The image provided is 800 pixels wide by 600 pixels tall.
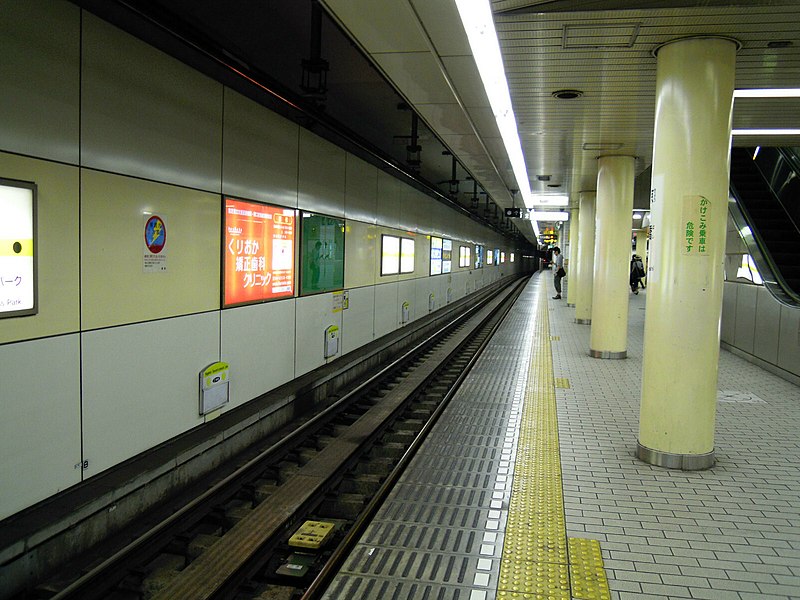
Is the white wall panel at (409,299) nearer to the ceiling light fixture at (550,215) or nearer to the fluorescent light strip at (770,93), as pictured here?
the fluorescent light strip at (770,93)

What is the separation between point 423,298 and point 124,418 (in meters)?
10.6

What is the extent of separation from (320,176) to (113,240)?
3.99 meters

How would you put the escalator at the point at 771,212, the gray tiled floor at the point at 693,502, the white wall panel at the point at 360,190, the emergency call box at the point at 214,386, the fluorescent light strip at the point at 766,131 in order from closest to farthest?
the gray tiled floor at the point at 693,502
the emergency call box at the point at 214,386
the fluorescent light strip at the point at 766,131
the white wall panel at the point at 360,190
the escalator at the point at 771,212

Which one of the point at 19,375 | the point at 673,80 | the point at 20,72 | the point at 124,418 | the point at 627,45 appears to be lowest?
the point at 124,418

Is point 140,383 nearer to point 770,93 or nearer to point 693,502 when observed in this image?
point 693,502

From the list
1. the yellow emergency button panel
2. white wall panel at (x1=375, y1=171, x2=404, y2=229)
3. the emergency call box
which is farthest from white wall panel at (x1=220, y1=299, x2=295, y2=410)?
white wall panel at (x1=375, y1=171, x2=404, y2=229)

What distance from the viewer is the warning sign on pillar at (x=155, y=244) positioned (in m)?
4.41

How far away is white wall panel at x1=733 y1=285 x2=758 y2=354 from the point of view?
957 centimetres

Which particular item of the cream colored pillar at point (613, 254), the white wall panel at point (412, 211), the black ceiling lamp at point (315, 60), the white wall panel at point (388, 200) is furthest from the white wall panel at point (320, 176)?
the cream colored pillar at point (613, 254)

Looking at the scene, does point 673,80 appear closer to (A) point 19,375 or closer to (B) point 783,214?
(A) point 19,375

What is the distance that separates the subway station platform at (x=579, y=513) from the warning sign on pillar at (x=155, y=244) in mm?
2468

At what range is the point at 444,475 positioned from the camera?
460cm

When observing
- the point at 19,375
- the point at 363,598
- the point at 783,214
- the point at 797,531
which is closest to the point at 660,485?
the point at 797,531

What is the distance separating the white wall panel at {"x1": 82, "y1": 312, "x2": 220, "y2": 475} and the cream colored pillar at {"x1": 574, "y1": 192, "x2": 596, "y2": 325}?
11.3m
